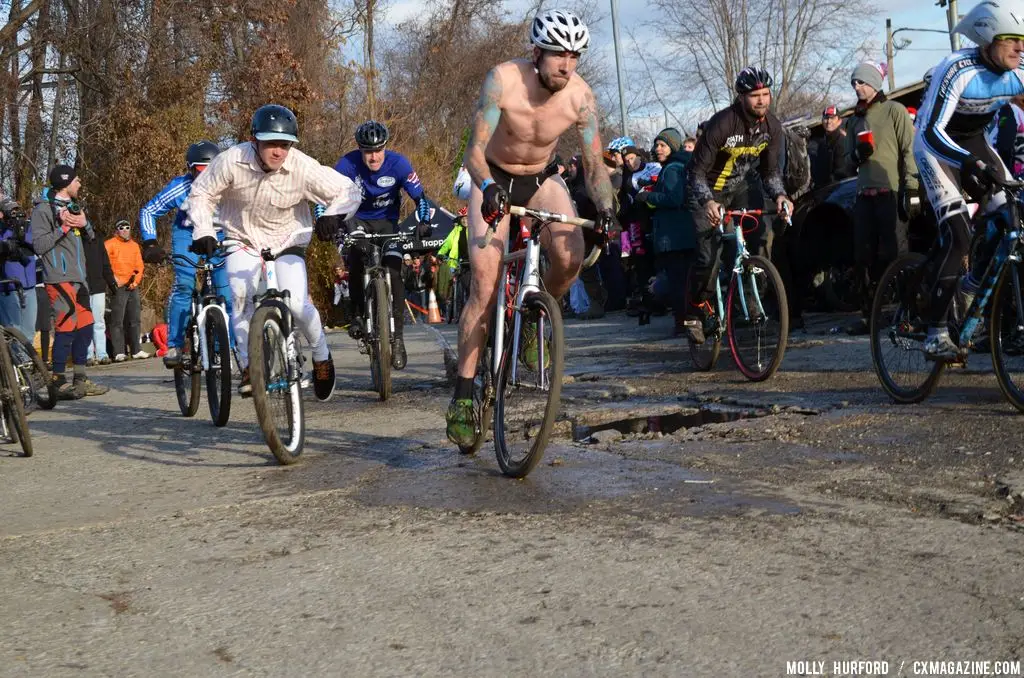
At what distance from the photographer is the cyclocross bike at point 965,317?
20.2 ft

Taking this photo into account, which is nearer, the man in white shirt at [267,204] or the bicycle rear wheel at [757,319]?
the man in white shirt at [267,204]

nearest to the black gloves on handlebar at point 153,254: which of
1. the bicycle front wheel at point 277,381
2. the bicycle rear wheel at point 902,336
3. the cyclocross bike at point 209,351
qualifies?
the cyclocross bike at point 209,351

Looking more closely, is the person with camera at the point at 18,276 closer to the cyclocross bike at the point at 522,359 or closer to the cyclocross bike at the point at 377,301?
the cyclocross bike at the point at 377,301

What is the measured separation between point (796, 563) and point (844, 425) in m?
2.60

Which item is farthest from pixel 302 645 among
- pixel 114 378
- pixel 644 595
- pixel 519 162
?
pixel 114 378

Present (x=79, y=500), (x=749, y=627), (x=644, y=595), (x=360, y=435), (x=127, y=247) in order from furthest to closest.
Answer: (x=127, y=247) → (x=360, y=435) → (x=79, y=500) → (x=644, y=595) → (x=749, y=627)

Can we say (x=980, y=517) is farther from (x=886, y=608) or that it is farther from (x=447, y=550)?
(x=447, y=550)

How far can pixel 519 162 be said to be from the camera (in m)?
6.33

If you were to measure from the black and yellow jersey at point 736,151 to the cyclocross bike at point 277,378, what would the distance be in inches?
136

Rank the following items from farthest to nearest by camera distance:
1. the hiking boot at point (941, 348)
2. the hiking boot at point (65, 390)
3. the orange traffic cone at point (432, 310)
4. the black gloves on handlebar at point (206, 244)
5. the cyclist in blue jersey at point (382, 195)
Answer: the orange traffic cone at point (432, 310)
the hiking boot at point (65, 390)
the cyclist in blue jersey at point (382, 195)
the black gloves on handlebar at point (206, 244)
the hiking boot at point (941, 348)

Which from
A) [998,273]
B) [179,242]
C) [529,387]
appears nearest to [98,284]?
[179,242]

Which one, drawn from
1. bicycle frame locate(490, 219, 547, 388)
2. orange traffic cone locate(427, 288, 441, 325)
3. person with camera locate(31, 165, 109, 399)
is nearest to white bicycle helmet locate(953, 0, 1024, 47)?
bicycle frame locate(490, 219, 547, 388)

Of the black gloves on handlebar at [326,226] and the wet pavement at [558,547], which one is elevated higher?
the black gloves on handlebar at [326,226]

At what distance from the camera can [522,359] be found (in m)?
5.70
